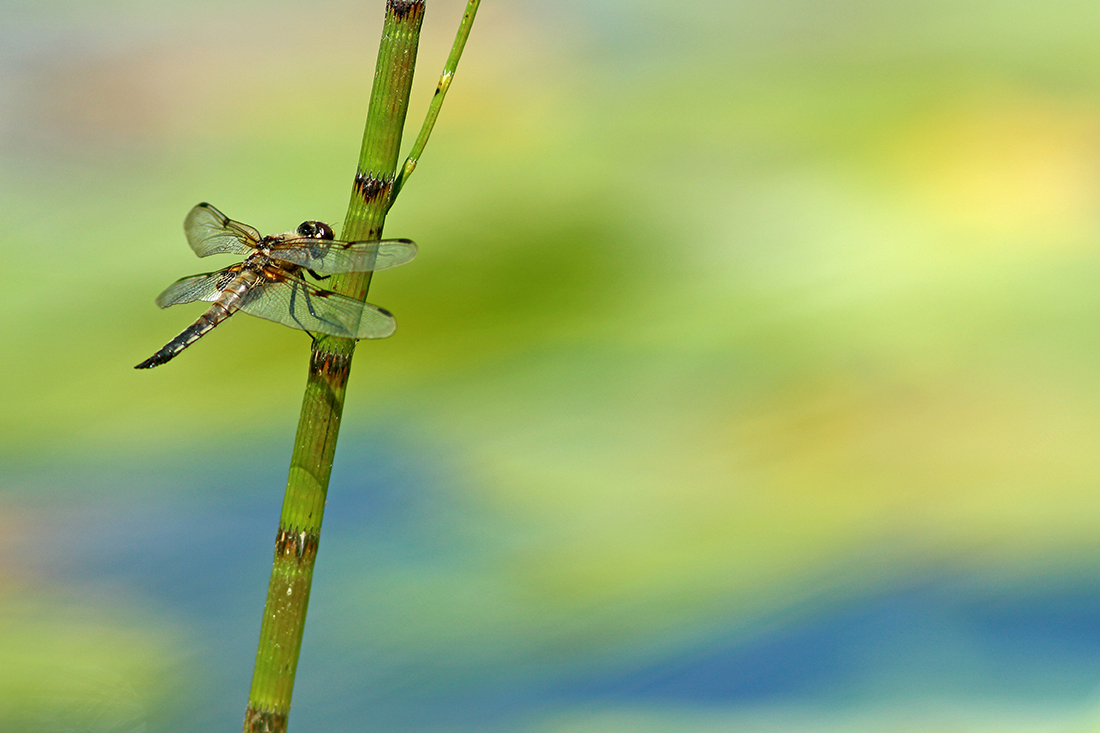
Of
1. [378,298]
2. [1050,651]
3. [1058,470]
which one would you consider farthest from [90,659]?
[1058,470]

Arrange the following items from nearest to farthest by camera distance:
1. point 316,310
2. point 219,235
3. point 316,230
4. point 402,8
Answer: point 402,8
point 316,310
point 316,230
point 219,235

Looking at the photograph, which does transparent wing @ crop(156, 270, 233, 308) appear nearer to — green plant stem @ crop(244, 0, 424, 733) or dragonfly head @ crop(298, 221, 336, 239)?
Answer: dragonfly head @ crop(298, 221, 336, 239)

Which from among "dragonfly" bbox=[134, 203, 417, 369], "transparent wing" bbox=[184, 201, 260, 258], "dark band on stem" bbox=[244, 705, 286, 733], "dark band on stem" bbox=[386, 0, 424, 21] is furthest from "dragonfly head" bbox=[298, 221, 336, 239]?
"dark band on stem" bbox=[244, 705, 286, 733]

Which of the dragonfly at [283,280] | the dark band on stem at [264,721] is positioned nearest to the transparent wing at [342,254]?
the dragonfly at [283,280]

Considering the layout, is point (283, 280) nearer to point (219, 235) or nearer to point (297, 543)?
point (219, 235)

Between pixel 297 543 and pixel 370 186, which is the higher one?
pixel 370 186

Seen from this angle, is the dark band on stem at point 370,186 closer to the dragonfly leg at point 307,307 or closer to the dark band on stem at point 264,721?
the dragonfly leg at point 307,307

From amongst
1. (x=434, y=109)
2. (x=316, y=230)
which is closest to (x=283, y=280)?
(x=316, y=230)
